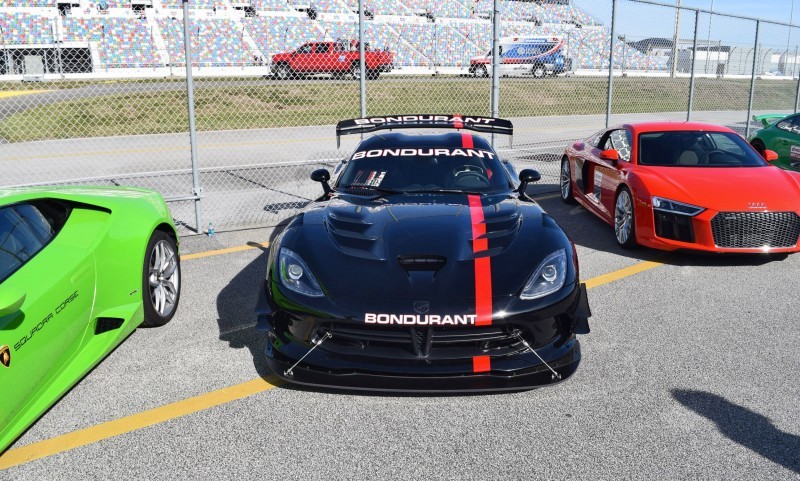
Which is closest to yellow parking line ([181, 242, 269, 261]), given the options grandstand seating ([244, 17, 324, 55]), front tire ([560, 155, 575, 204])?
front tire ([560, 155, 575, 204])

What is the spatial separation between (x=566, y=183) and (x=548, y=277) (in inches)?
219

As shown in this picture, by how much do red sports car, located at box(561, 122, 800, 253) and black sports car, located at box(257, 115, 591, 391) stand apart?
231 cm

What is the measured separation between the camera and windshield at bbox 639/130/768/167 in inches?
269

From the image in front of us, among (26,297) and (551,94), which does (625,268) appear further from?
(551,94)

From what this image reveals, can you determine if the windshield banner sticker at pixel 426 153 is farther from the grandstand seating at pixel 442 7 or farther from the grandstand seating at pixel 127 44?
the grandstand seating at pixel 442 7

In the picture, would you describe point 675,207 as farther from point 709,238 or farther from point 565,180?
point 565,180

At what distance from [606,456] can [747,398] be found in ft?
3.52

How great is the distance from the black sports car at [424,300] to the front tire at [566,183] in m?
4.62

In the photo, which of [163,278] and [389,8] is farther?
[389,8]

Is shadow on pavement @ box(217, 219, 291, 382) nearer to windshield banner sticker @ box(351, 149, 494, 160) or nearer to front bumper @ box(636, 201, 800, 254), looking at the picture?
windshield banner sticker @ box(351, 149, 494, 160)

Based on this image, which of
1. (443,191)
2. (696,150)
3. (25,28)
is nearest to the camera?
(443,191)

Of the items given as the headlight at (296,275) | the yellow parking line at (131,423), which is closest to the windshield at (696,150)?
the headlight at (296,275)

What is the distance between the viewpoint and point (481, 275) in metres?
3.50

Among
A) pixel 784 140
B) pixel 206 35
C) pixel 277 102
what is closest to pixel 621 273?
pixel 784 140
